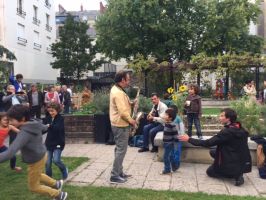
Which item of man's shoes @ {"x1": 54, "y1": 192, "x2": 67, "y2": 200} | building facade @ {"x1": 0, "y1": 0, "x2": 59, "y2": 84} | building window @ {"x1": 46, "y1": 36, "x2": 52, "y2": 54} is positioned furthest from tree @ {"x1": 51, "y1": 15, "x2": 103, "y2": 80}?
man's shoes @ {"x1": 54, "y1": 192, "x2": 67, "y2": 200}

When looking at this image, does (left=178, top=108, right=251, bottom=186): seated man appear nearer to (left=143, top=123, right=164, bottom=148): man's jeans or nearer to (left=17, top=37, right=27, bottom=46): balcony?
(left=143, top=123, right=164, bottom=148): man's jeans

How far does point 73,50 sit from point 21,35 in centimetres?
668

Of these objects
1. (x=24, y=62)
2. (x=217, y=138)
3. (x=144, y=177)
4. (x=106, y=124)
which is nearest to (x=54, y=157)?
(x=144, y=177)

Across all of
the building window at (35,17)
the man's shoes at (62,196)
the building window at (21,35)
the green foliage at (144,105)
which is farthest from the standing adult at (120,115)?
the building window at (35,17)

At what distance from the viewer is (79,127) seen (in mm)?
11344

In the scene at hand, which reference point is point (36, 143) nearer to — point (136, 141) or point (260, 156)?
point (260, 156)

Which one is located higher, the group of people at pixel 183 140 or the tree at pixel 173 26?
the tree at pixel 173 26

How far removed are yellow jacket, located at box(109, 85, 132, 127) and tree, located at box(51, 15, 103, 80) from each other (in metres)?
29.5

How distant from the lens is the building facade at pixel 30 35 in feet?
89.8

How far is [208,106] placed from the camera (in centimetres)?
2025

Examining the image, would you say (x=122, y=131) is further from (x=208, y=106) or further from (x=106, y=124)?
(x=208, y=106)

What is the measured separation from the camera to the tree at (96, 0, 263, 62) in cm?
3055

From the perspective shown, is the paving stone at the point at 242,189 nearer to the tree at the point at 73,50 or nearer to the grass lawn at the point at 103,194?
the grass lawn at the point at 103,194

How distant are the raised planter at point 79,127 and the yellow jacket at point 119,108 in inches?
186
